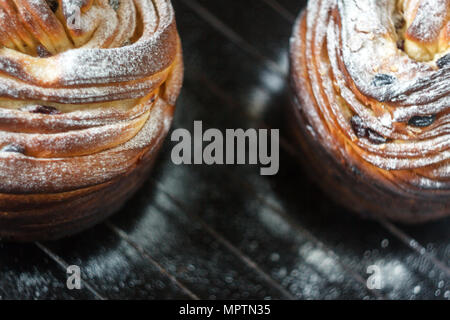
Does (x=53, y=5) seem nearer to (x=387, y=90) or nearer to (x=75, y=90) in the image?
(x=75, y=90)

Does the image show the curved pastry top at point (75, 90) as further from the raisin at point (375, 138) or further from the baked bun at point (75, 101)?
the raisin at point (375, 138)

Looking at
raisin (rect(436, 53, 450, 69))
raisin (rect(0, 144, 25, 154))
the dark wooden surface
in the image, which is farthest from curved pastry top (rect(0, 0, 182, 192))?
raisin (rect(436, 53, 450, 69))

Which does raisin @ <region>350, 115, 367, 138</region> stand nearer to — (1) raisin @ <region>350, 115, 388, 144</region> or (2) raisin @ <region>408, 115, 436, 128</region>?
(1) raisin @ <region>350, 115, 388, 144</region>

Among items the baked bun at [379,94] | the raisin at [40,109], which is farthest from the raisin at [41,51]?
the baked bun at [379,94]

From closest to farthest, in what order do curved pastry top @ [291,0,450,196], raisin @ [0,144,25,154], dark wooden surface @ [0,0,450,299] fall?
raisin @ [0,144,25,154] → curved pastry top @ [291,0,450,196] → dark wooden surface @ [0,0,450,299]

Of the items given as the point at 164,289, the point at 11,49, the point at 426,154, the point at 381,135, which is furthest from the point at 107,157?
the point at 426,154

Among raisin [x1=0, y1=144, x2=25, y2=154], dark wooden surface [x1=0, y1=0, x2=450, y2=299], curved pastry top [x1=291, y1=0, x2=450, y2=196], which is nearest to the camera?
raisin [x1=0, y1=144, x2=25, y2=154]

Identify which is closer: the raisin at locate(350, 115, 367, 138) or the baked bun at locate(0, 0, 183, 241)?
the baked bun at locate(0, 0, 183, 241)
